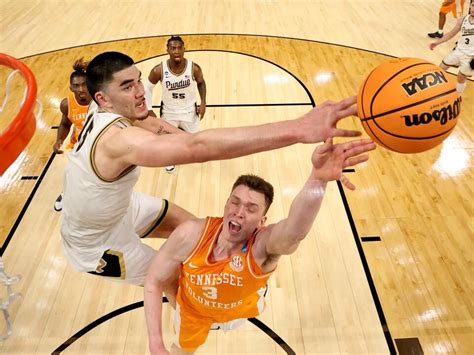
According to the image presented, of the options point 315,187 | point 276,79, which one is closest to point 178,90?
point 276,79

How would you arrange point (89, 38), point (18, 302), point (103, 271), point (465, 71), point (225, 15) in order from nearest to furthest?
1. point (103, 271)
2. point (18, 302)
3. point (465, 71)
4. point (89, 38)
5. point (225, 15)

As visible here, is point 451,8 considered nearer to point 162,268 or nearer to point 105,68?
point 105,68

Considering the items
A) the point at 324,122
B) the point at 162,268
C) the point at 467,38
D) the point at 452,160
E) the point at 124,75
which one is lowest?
the point at 452,160

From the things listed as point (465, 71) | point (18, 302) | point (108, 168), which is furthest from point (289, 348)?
point (465, 71)

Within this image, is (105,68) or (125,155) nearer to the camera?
(125,155)

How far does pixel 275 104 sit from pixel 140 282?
4.12 m

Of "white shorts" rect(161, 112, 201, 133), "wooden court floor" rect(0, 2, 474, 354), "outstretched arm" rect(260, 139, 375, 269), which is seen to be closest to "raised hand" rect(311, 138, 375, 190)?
"outstretched arm" rect(260, 139, 375, 269)

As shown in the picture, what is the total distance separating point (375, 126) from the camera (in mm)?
2105

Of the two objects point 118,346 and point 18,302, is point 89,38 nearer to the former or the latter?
point 18,302

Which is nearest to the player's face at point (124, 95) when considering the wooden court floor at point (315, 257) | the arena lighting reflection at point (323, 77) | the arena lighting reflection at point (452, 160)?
the wooden court floor at point (315, 257)

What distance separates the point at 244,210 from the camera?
2398mm

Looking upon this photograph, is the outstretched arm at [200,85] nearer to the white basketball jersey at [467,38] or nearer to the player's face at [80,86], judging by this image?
the player's face at [80,86]

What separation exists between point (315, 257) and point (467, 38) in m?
4.21

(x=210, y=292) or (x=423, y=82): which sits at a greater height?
(x=423, y=82)
